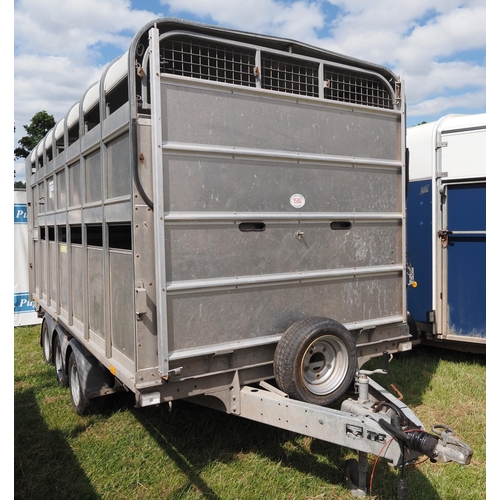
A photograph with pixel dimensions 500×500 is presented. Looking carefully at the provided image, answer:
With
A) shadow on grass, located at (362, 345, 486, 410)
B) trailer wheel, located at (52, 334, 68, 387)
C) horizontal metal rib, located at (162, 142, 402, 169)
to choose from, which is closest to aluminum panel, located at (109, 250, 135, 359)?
horizontal metal rib, located at (162, 142, 402, 169)

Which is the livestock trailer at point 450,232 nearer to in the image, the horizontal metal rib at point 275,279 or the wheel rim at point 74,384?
the horizontal metal rib at point 275,279

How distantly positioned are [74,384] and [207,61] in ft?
11.9

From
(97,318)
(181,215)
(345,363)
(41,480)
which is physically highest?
(181,215)

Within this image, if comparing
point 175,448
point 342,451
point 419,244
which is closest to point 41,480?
point 175,448

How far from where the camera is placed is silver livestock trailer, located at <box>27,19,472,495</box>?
3.33 metres

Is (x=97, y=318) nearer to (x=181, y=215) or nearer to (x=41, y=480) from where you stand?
(x=41, y=480)

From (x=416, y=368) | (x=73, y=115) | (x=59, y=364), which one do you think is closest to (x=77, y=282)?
(x=59, y=364)

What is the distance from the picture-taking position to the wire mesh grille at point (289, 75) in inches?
153

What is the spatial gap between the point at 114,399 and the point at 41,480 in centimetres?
141

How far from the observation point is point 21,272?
423 inches

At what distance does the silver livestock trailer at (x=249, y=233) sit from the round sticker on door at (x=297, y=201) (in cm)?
1

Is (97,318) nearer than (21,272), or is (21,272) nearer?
(97,318)

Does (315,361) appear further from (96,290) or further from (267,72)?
(267,72)

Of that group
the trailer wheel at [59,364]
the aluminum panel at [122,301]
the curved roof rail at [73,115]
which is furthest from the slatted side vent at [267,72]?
the trailer wheel at [59,364]
